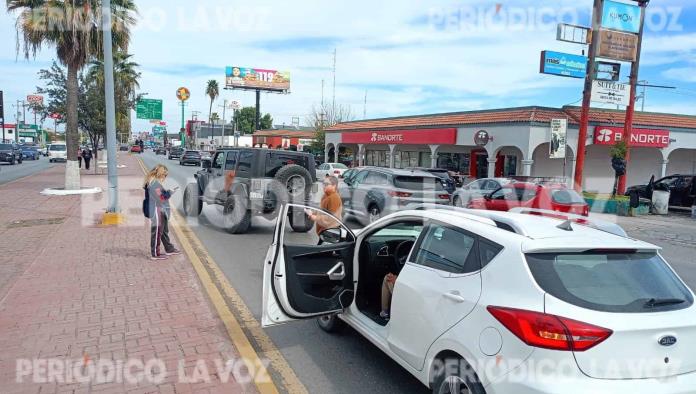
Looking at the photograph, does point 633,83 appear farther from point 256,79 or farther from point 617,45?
point 256,79

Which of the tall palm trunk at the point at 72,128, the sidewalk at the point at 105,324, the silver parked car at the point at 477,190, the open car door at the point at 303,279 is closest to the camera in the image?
the sidewalk at the point at 105,324

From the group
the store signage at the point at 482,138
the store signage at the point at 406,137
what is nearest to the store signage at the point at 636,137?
the store signage at the point at 482,138

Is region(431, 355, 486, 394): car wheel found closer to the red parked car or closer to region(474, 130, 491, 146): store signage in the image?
the red parked car

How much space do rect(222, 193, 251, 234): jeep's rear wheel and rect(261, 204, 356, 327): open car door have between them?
6.33 metres

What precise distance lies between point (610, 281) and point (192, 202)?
12192 millimetres

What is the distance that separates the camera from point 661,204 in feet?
61.4

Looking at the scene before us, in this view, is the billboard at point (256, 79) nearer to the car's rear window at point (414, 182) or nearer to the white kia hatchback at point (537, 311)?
the car's rear window at point (414, 182)

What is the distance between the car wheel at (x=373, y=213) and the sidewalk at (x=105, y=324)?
18.3 feet

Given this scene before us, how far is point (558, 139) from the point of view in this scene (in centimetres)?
2236

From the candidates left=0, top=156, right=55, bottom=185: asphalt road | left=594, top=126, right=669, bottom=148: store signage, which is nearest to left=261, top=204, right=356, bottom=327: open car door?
left=0, top=156, right=55, bottom=185: asphalt road

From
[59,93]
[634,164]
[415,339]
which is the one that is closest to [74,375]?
[415,339]

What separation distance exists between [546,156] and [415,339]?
81.8ft

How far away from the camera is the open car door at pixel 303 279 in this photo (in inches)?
164

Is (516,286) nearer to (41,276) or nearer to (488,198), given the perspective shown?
(41,276)
